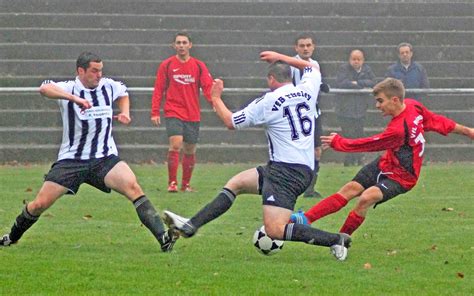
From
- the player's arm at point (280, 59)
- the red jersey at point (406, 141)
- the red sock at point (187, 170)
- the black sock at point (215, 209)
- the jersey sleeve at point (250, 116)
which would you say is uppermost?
the player's arm at point (280, 59)

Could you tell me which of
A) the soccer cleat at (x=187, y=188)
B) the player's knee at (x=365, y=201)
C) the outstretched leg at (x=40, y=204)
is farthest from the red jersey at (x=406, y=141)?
the soccer cleat at (x=187, y=188)

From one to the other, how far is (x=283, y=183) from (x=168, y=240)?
1.17m

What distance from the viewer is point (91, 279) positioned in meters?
9.62

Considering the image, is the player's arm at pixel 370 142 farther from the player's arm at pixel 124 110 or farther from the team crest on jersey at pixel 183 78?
the team crest on jersey at pixel 183 78

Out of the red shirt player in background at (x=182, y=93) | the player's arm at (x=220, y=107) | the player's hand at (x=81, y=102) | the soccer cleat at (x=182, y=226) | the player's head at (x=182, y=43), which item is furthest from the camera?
the red shirt player in background at (x=182, y=93)

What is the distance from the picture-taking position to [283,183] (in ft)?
35.3

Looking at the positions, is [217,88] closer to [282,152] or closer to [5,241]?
→ [282,152]

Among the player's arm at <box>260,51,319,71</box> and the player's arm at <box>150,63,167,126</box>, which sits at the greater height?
the player's arm at <box>260,51,319,71</box>

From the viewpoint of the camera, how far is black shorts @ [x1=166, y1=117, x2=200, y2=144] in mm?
17547

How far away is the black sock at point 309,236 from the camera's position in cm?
1056

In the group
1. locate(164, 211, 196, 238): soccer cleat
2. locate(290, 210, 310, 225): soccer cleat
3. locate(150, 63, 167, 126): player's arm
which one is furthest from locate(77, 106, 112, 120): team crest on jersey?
locate(150, 63, 167, 126): player's arm

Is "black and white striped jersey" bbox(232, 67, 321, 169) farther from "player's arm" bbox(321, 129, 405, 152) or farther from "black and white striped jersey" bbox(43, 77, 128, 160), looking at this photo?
"black and white striped jersey" bbox(43, 77, 128, 160)

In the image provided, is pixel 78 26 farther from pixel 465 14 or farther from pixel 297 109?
pixel 297 109

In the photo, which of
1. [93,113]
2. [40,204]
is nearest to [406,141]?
[93,113]
